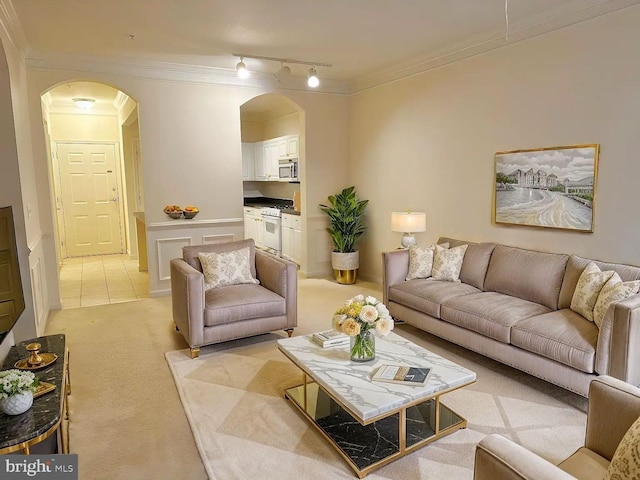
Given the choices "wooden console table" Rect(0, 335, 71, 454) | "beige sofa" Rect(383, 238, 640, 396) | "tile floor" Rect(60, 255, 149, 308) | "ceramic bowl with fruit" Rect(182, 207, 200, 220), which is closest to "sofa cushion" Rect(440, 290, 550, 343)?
"beige sofa" Rect(383, 238, 640, 396)

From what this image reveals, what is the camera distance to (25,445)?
175 centimetres

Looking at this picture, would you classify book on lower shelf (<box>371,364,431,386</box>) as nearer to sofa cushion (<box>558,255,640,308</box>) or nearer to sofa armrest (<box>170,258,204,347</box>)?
sofa cushion (<box>558,255,640,308</box>)

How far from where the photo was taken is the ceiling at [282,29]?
343 cm

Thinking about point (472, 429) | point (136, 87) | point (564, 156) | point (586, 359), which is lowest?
point (472, 429)

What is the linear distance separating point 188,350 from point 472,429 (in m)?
2.35

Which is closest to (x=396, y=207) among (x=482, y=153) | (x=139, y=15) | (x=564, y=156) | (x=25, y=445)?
→ (x=482, y=153)

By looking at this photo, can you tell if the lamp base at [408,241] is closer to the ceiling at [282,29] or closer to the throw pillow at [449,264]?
the throw pillow at [449,264]

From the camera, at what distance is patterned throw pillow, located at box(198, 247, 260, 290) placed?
4.05 meters

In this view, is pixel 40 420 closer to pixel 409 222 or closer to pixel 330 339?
pixel 330 339

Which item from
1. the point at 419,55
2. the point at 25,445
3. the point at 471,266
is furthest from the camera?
the point at 419,55

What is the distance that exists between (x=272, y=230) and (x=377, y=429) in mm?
5738

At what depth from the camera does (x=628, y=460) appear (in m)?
1.25

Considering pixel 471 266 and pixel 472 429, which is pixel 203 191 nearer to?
pixel 471 266

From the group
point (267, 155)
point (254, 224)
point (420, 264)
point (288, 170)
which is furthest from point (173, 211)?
point (267, 155)
